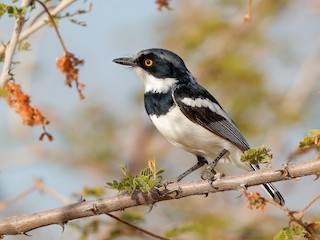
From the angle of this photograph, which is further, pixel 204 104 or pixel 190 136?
Answer: pixel 204 104

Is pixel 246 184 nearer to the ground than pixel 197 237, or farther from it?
nearer to the ground

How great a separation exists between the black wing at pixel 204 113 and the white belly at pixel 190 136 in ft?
0.14

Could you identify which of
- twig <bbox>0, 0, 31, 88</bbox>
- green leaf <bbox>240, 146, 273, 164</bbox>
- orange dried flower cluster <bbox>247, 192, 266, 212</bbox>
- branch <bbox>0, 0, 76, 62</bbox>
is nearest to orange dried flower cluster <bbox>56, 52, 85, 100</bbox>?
branch <bbox>0, 0, 76, 62</bbox>

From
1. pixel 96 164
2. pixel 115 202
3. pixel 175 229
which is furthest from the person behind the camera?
pixel 96 164

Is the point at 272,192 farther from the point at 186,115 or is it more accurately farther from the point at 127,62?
the point at 127,62

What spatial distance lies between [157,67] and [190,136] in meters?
0.66

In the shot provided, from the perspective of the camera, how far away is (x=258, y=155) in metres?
3.29

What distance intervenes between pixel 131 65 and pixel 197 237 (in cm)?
139

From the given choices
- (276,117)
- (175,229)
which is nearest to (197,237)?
(175,229)

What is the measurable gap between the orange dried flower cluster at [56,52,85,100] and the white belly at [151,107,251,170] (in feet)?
3.87

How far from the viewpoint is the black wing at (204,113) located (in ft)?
16.6

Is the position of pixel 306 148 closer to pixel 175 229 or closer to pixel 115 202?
pixel 115 202

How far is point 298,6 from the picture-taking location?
1060cm

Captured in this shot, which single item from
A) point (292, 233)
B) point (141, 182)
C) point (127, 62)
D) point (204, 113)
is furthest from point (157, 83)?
point (292, 233)
